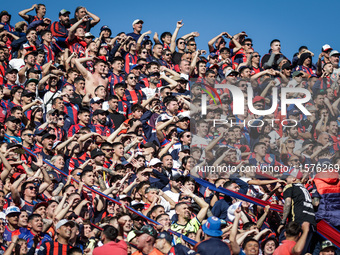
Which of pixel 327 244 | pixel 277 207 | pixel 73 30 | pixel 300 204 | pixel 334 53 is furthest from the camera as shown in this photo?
pixel 334 53

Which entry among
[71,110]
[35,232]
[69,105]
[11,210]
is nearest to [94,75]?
[69,105]

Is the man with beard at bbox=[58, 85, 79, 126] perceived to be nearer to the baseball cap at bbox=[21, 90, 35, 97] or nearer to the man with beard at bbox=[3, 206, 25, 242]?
the baseball cap at bbox=[21, 90, 35, 97]

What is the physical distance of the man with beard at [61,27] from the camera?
65.9ft

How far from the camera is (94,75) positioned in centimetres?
1827

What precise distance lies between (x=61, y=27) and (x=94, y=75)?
2725 mm

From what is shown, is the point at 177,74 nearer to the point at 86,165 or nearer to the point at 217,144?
the point at 217,144

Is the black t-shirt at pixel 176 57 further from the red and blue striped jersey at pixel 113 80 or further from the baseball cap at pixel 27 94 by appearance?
the baseball cap at pixel 27 94

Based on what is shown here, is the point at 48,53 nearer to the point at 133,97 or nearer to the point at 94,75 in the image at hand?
the point at 94,75

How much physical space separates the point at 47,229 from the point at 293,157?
5.89 metres

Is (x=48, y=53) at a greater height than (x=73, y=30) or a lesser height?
lesser

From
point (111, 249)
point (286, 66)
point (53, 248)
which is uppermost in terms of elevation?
point (286, 66)

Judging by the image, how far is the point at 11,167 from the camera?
43.8 ft

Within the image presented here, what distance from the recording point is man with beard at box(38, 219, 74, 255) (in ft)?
37.1

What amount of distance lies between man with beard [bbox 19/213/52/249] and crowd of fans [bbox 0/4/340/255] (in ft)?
0.07
